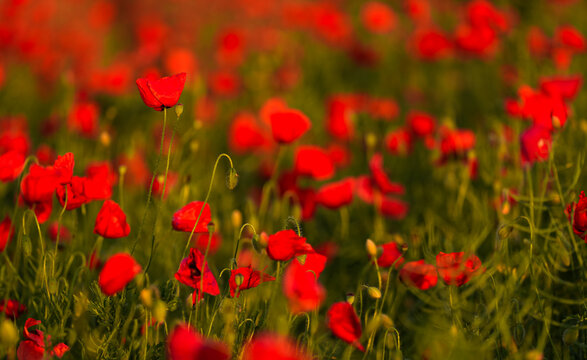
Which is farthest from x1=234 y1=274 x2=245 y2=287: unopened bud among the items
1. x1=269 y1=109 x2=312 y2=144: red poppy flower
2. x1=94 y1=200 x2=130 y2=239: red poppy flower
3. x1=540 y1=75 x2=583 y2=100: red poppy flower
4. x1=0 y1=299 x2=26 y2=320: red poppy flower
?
x1=540 y1=75 x2=583 y2=100: red poppy flower

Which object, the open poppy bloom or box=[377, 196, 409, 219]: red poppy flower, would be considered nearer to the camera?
the open poppy bloom

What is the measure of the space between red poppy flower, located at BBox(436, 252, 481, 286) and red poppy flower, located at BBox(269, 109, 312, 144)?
617mm

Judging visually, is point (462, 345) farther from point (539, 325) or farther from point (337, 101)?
point (337, 101)

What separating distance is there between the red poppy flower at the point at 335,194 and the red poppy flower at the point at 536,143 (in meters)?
0.53

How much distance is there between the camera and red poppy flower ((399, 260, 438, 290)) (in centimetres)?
143

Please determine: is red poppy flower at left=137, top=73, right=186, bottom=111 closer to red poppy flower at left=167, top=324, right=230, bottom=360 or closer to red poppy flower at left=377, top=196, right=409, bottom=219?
red poppy flower at left=167, top=324, right=230, bottom=360

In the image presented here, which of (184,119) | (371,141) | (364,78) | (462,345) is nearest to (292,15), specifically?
(364,78)

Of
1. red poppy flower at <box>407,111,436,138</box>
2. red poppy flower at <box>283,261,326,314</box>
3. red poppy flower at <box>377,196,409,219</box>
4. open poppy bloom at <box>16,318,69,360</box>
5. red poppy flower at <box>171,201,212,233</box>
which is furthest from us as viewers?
red poppy flower at <box>407,111,436,138</box>

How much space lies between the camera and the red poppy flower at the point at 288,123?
70.7 inches

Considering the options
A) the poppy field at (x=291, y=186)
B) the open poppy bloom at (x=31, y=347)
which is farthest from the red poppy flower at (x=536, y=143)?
Answer: the open poppy bloom at (x=31, y=347)

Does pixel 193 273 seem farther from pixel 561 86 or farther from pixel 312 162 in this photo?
pixel 561 86

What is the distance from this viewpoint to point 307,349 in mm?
1390

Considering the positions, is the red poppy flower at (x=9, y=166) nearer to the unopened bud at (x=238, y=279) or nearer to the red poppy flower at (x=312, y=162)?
the unopened bud at (x=238, y=279)

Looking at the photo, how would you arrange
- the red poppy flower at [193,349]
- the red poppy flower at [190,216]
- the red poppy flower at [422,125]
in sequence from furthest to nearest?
1. the red poppy flower at [422,125]
2. the red poppy flower at [190,216]
3. the red poppy flower at [193,349]
